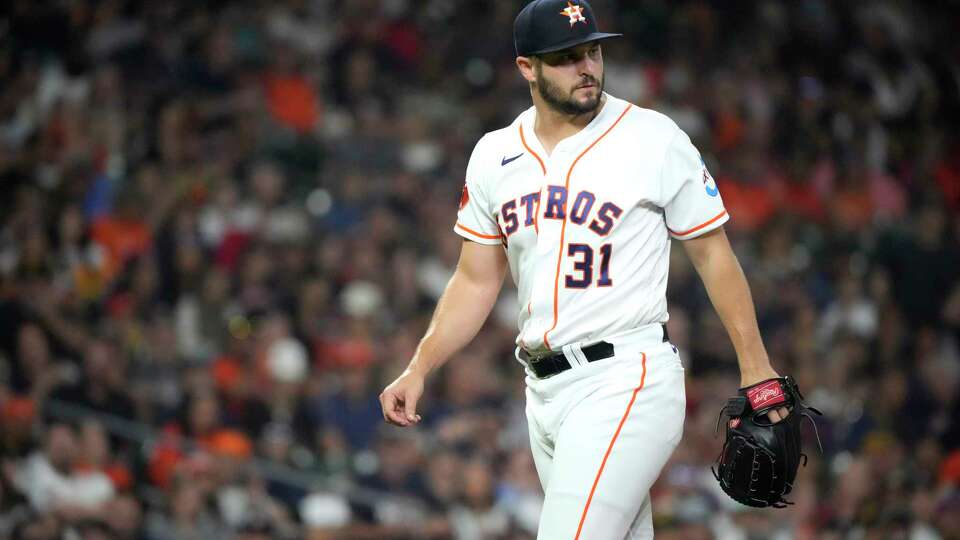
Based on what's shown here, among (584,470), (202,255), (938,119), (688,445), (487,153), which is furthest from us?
(938,119)

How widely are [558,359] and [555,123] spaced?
2.28ft

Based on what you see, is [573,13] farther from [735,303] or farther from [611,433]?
[611,433]

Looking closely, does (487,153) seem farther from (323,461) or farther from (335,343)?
(335,343)

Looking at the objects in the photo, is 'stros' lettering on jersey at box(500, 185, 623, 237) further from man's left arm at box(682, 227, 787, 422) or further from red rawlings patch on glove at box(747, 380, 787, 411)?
red rawlings patch on glove at box(747, 380, 787, 411)

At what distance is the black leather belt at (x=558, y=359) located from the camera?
144 inches

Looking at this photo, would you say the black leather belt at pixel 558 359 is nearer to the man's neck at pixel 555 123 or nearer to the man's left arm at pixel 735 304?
the man's left arm at pixel 735 304

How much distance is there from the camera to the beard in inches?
148

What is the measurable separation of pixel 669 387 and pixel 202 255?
5.66 m

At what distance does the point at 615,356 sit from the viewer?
3654 millimetres

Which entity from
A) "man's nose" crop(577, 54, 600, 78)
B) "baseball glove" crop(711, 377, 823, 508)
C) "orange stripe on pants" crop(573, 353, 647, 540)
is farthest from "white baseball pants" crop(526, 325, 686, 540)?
"man's nose" crop(577, 54, 600, 78)

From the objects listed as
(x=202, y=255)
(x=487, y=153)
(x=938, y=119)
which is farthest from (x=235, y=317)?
(x=938, y=119)

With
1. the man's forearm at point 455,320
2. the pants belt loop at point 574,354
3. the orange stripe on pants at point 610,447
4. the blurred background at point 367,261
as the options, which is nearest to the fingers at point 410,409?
the man's forearm at point 455,320

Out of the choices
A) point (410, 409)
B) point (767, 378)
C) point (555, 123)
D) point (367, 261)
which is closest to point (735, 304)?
point (767, 378)

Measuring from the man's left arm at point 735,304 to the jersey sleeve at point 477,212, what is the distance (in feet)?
2.07
